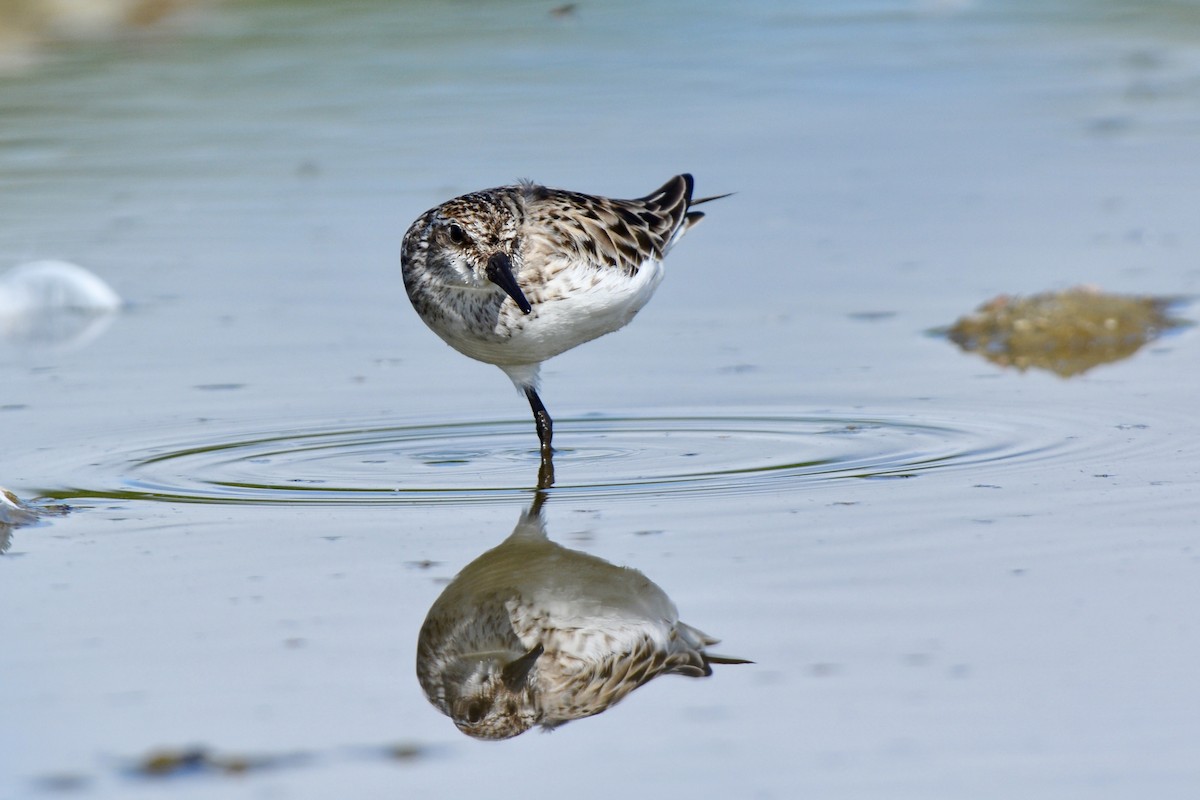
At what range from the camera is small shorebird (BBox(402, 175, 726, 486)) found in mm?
6215

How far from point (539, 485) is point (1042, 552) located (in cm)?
163

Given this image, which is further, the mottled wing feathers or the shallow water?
the mottled wing feathers

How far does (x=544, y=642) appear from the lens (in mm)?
4281

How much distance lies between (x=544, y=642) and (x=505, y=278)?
78.7 inches

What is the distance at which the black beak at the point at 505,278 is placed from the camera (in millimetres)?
5973

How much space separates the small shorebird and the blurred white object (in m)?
2.42

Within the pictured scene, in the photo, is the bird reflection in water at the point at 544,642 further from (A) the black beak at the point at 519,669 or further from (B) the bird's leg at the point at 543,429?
(B) the bird's leg at the point at 543,429

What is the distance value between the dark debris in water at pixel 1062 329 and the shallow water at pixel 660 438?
177 mm

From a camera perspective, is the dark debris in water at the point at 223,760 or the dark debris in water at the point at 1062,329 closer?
the dark debris in water at the point at 223,760

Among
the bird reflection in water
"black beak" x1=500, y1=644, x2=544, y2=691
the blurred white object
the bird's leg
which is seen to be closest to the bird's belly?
the bird's leg

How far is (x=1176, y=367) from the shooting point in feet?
22.9

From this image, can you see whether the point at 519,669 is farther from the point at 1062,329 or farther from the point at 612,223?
the point at 1062,329

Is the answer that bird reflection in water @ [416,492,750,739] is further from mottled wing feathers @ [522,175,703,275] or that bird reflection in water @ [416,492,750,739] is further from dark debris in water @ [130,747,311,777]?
mottled wing feathers @ [522,175,703,275]

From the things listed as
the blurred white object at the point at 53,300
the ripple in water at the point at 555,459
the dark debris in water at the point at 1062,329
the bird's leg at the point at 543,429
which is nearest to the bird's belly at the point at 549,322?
the bird's leg at the point at 543,429
